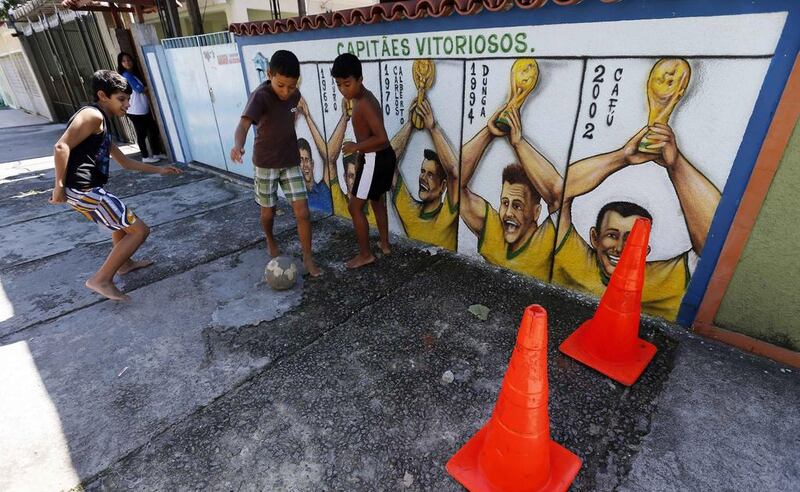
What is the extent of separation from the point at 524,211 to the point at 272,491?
9.02 ft

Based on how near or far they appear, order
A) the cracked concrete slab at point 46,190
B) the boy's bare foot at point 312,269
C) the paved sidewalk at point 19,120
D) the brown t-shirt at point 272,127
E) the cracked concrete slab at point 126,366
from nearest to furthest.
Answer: the cracked concrete slab at point 126,366, the brown t-shirt at point 272,127, the boy's bare foot at point 312,269, the cracked concrete slab at point 46,190, the paved sidewalk at point 19,120

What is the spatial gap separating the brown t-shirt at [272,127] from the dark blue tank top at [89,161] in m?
1.18

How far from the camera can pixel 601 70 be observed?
278cm

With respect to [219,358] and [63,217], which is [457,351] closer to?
[219,358]

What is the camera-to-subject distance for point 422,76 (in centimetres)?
371

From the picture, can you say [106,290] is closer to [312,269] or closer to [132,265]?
[132,265]

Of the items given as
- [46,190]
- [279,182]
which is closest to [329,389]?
[279,182]

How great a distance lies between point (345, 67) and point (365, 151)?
683 millimetres

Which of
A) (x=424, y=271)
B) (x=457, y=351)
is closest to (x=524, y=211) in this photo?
(x=424, y=271)

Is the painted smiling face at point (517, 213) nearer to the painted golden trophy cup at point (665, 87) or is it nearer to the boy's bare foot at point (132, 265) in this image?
the painted golden trophy cup at point (665, 87)

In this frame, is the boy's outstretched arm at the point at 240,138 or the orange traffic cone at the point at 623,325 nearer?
the orange traffic cone at the point at 623,325

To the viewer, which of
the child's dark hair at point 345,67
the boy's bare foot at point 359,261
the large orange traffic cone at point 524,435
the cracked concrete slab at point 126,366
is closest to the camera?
the large orange traffic cone at point 524,435

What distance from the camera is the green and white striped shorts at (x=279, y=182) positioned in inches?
145

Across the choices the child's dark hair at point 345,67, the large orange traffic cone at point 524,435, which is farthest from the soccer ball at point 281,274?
the large orange traffic cone at point 524,435
